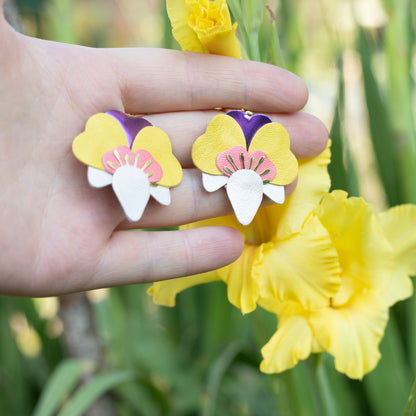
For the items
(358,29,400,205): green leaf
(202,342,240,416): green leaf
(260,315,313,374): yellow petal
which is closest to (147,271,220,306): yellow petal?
(260,315,313,374): yellow petal

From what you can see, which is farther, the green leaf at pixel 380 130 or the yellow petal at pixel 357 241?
the green leaf at pixel 380 130

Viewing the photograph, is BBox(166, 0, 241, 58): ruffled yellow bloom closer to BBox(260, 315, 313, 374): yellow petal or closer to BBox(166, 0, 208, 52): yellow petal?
BBox(166, 0, 208, 52): yellow petal

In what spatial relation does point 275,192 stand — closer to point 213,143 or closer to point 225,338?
point 213,143

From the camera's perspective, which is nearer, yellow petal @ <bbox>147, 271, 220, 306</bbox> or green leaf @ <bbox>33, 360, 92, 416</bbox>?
yellow petal @ <bbox>147, 271, 220, 306</bbox>

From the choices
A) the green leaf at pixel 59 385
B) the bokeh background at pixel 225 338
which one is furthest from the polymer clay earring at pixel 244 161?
the green leaf at pixel 59 385

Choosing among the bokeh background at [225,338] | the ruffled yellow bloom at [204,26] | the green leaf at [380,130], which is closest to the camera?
the ruffled yellow bloom at [204,26]

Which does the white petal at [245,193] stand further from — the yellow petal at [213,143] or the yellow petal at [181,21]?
the yellow petal at [181,21]
